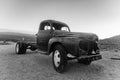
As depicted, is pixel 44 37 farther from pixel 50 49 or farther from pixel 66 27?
pixel 66 27

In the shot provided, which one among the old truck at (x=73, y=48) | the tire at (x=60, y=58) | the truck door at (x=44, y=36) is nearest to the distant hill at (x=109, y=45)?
the old truck at (x=73, y=48)

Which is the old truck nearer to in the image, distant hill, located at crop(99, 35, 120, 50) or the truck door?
the truck door

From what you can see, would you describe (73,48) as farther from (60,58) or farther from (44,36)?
(44,36)

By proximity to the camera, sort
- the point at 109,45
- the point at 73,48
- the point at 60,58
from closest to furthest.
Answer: the point at 73,48
the point at 60,58
the point at 109,45

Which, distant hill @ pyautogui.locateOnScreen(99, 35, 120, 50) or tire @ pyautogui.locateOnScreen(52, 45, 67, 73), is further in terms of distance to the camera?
distant hill @ pyautogui.locateOnScreen(99, 35, 120, 50)

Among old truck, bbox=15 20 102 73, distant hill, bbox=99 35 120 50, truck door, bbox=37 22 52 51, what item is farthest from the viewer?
distant hill, bbox=99 35 120 50

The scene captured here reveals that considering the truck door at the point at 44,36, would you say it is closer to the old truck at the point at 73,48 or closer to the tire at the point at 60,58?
the old truck at the point at 73,48

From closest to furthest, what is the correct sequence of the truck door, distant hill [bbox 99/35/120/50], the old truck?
the old truck
the truck door
distant hill [bbox 99/35/120/50]

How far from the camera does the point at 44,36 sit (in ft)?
20.7

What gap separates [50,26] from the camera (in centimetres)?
615

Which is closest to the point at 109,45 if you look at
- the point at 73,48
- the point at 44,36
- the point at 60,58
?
the point at 44,36

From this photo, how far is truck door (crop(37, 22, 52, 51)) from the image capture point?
6.08 m

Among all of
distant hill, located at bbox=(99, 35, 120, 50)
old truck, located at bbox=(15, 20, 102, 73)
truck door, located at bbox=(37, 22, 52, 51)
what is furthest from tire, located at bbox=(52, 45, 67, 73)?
distant hill, located at bbox=(99, 35, 120, 50)

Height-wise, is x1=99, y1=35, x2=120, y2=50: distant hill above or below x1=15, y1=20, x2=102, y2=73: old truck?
below
